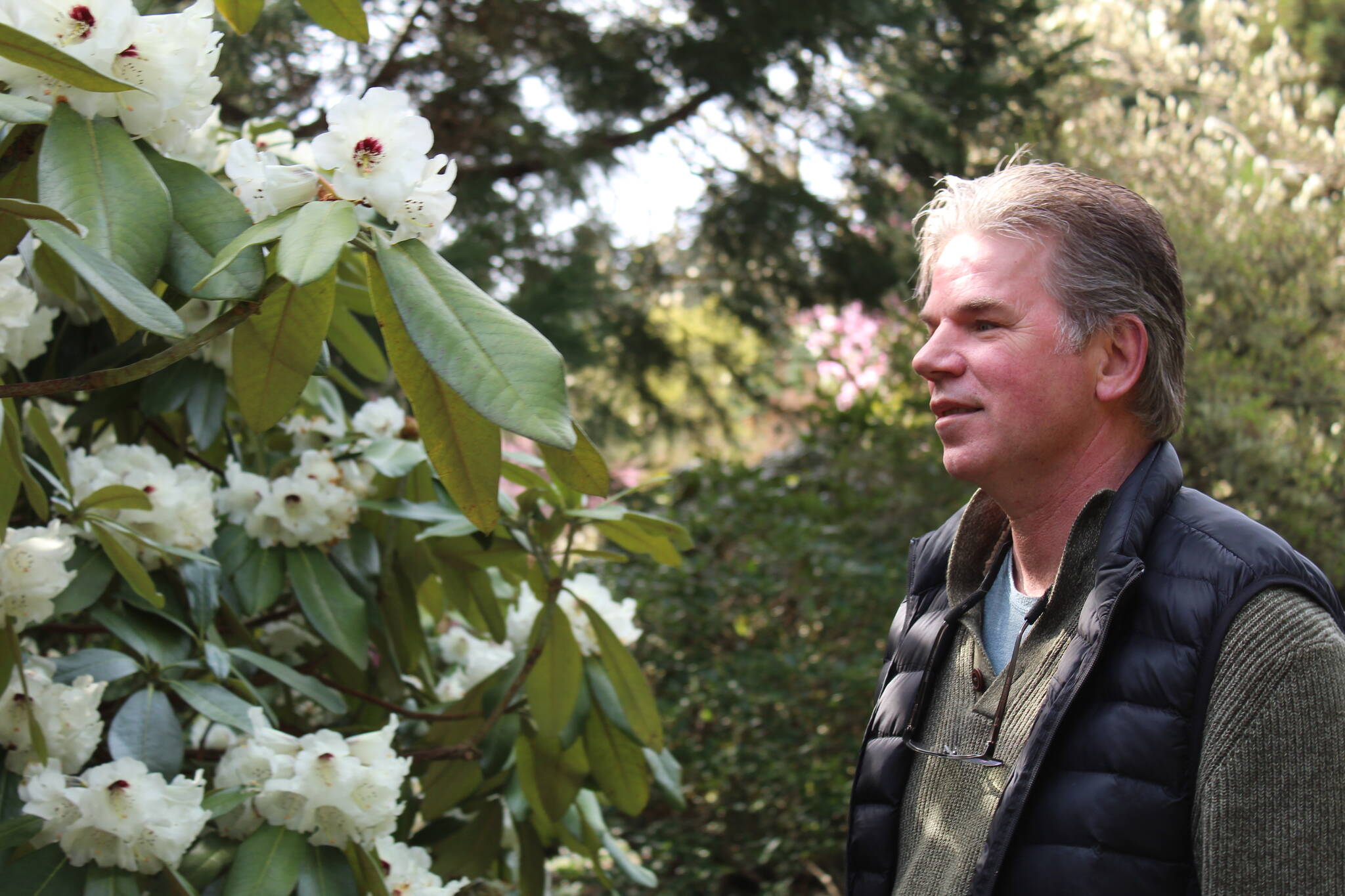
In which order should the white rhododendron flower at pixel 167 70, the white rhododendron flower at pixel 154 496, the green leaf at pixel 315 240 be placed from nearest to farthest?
the green leaf at pixel 315 240 → the white rhododendron flower at pixel 167 70 → the white rhododendron flower at pixel 154 496

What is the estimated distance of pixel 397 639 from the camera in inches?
84.9

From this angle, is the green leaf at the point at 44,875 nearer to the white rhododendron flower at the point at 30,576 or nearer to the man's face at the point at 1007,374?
the white rhododendron flower at the point at 30,576

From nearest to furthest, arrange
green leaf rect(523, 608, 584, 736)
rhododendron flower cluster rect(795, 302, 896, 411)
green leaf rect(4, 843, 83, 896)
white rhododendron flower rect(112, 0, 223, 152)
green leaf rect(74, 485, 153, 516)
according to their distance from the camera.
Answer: white rhododendron flower rect(112, 0, 223, 152) → green leaf rect(4, 843, 83, 896) → green leaf rect(74, 485, 153, 516) → green leaf rect(523, 608, 584, 736) → rhododendron flower cluster rect(795, 302, 896, 411)

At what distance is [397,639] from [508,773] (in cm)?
31

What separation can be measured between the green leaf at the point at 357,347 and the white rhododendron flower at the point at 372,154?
3.17 feet

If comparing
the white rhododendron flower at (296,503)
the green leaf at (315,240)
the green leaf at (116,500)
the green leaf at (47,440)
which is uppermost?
the green leaf at (315,240)

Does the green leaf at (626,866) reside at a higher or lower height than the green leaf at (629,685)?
lower

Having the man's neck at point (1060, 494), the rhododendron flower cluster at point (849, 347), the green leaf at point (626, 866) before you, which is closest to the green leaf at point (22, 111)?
the man's neck at point (1060, 494)

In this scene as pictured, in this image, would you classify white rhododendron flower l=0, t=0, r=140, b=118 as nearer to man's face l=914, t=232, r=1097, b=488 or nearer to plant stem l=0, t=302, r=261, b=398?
plant stem l=0, t=302, r=261, b=398

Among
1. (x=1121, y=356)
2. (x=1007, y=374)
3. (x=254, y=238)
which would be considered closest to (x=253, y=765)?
(x=254, y=238)

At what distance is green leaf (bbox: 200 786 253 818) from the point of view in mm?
1517

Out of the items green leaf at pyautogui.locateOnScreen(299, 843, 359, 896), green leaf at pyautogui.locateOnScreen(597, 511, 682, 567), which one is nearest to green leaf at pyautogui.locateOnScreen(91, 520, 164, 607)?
green leaf at pyautogui.locateOnScreen(299, 843, 359, 896)

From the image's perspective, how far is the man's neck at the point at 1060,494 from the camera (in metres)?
1.35

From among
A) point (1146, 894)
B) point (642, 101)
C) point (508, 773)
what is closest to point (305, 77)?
point (642, 101)
